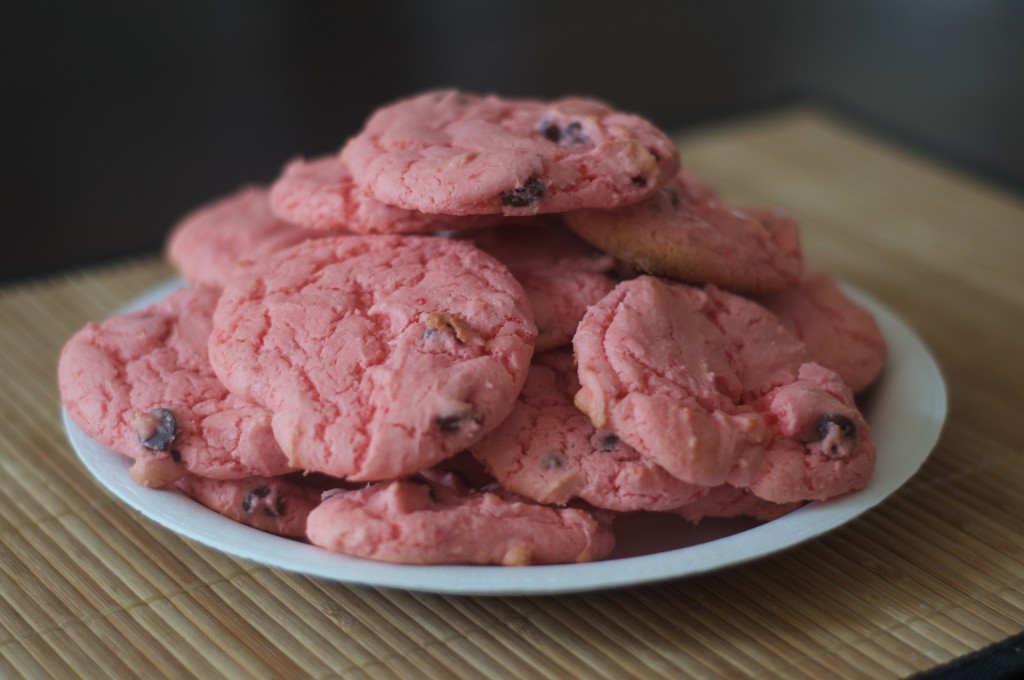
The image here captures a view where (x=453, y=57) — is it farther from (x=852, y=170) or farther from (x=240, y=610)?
(x=240, y=610)

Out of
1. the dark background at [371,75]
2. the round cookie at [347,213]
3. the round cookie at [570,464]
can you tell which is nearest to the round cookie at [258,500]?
the round cookie at [570,464]

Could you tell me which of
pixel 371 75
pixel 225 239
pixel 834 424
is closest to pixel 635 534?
pixel 834 424

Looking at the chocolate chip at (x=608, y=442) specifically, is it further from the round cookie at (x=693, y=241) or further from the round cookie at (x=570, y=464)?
the round cookie at (x=693, y=241)

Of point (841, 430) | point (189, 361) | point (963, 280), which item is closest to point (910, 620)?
point (841, 430)

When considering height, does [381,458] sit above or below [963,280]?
above

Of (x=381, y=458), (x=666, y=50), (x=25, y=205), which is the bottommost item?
(x=666, y=50)

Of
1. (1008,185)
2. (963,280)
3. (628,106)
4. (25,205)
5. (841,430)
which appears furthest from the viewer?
(628,106)

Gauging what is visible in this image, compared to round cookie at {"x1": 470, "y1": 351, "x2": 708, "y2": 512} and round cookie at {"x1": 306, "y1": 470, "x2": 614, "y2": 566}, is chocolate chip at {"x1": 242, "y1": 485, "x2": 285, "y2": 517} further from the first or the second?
round cookie at {"x1": 470, "y1": 351, "x2": 708, "y2": 512}
